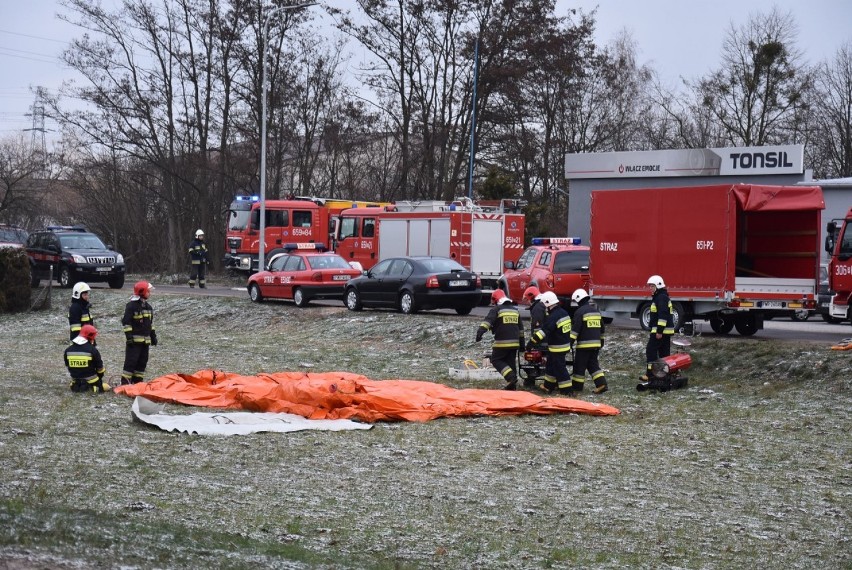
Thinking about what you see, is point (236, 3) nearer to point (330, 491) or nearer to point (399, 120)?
point (399, 120)

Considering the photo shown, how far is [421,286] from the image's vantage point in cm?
2608

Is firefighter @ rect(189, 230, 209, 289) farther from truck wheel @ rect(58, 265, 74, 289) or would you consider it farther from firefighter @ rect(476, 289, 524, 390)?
firefighter @ rect(476, 289, 524, 390)

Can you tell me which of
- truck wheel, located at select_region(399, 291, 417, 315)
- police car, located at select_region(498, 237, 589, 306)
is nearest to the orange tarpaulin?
police car, located at select_region(498, 237, 589, 306)

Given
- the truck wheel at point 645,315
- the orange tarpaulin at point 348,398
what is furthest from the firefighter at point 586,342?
the truck wheel at point 645,315

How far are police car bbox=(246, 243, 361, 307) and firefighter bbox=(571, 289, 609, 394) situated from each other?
1393 cm

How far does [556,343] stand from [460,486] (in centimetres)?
657

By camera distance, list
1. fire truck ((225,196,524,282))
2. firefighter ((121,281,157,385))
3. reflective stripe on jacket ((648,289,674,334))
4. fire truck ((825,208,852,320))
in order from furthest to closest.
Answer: fire truck ((225,196,524,282))
fire truck ((825,208,852,320))
reflective stripe on jacket ((648,289,674,334))
firefighter ((121,281,157,385))

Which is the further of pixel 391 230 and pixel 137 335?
pixel 391 230

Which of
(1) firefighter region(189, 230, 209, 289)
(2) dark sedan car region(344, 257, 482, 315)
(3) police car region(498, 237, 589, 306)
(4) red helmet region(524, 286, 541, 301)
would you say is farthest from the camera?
(1) firefighter region(189, 230, 209, 289)

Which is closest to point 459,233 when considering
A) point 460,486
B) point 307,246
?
point 307,246

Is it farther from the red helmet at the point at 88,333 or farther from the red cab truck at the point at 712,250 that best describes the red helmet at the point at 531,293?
the red helmet at the point at 88,333

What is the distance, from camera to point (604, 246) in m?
22.1

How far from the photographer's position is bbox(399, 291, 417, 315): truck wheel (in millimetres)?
26234

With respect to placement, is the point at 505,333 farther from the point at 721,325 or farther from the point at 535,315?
the point at 721,325
